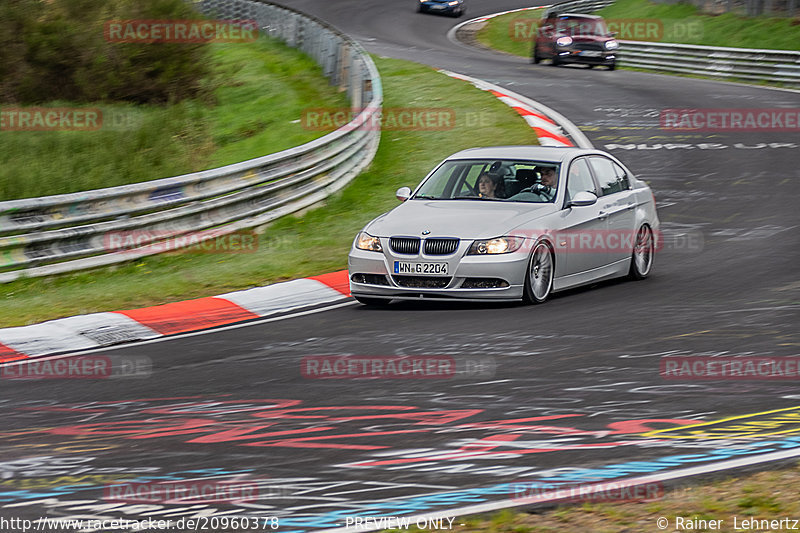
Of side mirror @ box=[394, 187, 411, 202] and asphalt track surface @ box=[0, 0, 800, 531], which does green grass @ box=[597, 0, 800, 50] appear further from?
side mirror @ box=[394, 187, 411, 202]

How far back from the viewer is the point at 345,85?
25.6 meters

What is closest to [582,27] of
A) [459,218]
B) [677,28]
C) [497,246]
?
[677,28]

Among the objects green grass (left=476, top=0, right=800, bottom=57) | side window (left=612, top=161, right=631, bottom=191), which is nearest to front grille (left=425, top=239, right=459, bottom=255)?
side window (left=612, top=161, right=631, bottom=191)

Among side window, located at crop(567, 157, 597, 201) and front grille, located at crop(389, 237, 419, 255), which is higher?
side window, located at crop(567, 157, 597, 201)

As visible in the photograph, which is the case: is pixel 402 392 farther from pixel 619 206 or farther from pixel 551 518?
pixel 619 206

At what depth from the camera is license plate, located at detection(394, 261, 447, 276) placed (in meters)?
10.5

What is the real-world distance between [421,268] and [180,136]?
12.9 metres

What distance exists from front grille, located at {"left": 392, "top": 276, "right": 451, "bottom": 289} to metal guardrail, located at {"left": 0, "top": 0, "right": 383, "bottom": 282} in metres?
4.56

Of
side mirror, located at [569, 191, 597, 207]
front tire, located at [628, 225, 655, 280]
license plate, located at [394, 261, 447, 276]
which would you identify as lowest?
front tire, located at [628, 225, 655, 280]

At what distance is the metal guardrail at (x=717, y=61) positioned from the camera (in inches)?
1210

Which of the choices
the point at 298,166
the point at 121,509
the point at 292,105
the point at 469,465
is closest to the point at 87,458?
the point at 121,509

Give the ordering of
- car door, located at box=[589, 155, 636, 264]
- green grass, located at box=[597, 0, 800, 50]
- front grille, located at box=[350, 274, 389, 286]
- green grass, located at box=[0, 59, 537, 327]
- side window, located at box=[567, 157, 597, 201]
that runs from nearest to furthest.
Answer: front grille, located at box=[350, 274, 389, 286] → side window, located at box=[567, 157, 597, 201] → car door, located at box=[589, 155, 636, 264] → green grass, located at box=[0, 59, 537, 327] → green grass, located at box=[597, 0, 800, 50]

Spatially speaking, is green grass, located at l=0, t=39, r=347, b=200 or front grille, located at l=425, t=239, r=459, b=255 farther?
green grass, located at l=0, t=39, r=347, b=200

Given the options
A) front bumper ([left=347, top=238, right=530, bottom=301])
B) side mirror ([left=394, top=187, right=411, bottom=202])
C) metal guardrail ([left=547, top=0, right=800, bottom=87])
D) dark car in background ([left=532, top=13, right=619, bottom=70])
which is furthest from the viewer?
dark car in background ([left=532, top=13, right=619, bottom=70])
